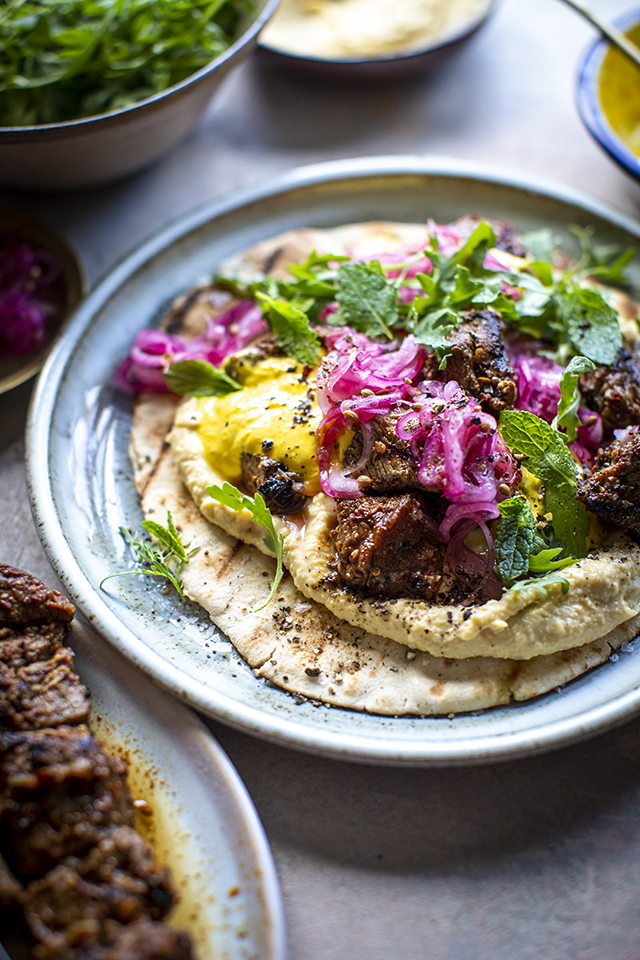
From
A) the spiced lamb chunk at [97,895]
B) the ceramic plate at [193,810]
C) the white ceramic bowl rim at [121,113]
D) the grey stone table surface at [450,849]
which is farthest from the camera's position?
the white ceramic bowl rim at [121,113]

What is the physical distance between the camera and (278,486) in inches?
130

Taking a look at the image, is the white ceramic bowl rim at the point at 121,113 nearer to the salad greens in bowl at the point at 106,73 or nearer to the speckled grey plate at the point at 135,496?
the salad greens in bowl at the point at 106,73

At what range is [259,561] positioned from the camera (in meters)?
3.44

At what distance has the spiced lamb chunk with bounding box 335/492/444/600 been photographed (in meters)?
3.05

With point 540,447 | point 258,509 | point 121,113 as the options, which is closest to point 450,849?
point 258,509

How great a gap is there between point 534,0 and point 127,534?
6592 mm

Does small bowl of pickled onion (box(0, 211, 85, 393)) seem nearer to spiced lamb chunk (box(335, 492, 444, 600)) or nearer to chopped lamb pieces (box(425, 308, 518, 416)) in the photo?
spiced lamb chunk (box(335, 492, 444, 600))

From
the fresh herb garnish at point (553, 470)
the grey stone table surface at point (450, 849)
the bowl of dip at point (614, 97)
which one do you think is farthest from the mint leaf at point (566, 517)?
the bowl of dip at point (614, 97)

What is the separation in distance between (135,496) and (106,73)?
9.60 feet

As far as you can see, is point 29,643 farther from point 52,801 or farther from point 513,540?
point 513,540

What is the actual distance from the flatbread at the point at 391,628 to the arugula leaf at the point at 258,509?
6 centimetres

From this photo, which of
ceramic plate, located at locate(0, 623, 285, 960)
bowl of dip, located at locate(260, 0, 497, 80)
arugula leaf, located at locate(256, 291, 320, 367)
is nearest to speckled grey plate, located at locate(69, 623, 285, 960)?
ceramic plate, located at locate(0, 623, 285, 960)

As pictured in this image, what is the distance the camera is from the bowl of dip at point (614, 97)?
459 centimetres

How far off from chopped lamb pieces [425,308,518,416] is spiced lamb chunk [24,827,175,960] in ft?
7.67
